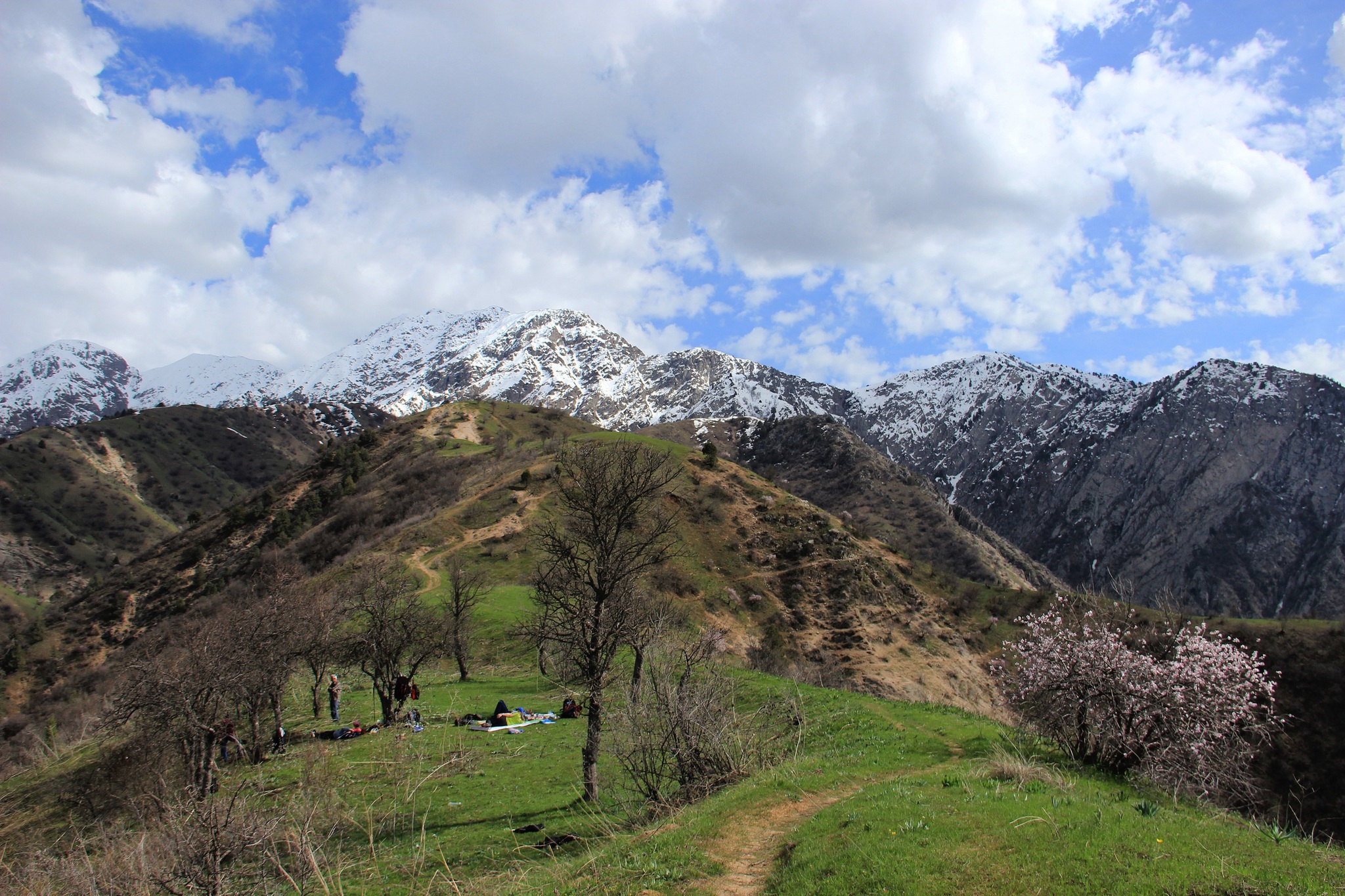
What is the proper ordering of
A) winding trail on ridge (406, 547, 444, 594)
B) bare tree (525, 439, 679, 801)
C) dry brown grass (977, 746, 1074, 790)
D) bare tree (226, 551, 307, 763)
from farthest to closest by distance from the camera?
1. winding trail on ridge (406, 547, 444, 594)
2. bare tree (226, 551, 307, 763)
3. bare tree (525, 439, 679, 801)
4. dry brown grass (977, 746, 1074, 790)

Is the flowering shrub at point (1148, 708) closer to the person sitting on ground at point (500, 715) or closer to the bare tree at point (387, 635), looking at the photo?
the person sitting on ground at point (500, 715)

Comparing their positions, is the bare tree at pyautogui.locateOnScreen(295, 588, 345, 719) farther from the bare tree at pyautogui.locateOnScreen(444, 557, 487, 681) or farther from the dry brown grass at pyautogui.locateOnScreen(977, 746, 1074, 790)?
the dry brown grass at pyautogui.locateOnScreen(977, 746, 1074, 790)

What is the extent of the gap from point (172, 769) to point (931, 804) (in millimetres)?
21842

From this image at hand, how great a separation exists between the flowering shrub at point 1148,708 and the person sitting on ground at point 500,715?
18.9m

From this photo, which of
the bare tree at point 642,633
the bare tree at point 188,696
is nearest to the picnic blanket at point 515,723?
the bare tree at point 642,633

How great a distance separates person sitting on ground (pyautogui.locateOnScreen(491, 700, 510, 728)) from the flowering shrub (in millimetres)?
18861

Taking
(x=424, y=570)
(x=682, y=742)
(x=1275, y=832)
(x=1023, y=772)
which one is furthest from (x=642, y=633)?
(x=424, y=570)

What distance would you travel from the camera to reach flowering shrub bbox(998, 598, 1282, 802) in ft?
41.3

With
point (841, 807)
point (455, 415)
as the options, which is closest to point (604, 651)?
point (841, 807)

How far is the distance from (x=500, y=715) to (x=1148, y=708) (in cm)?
2185

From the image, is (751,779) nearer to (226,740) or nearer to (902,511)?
(226,740)

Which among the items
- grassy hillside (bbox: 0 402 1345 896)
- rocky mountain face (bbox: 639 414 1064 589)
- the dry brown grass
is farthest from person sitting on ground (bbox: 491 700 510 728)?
rocky mountain face (bbox: 639 414 1064 589)

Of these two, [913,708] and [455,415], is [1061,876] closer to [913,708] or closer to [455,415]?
[913,708]

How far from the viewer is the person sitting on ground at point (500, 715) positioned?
85.4 ft
